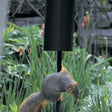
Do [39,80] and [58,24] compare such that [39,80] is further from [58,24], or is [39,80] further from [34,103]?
[58,24]

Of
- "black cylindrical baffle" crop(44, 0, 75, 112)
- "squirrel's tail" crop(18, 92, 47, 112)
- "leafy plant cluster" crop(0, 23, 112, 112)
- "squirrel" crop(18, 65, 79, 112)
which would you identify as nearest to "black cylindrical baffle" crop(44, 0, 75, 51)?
"black cylindrical baffle" crop(44, 0, 75, 112)

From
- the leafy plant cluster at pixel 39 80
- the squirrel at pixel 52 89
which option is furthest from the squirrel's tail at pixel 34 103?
the leafy plant cluster at pixel 39 80

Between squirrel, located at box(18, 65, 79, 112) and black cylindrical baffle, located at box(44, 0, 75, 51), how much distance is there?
0.60ft

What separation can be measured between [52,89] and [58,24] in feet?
1.28

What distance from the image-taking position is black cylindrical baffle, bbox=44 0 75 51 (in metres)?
1.30

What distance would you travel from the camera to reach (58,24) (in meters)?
1.31

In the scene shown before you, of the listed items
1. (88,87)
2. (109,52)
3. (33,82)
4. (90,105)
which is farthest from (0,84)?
(109,52)

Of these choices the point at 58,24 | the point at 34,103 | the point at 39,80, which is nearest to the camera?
the point at 58,24

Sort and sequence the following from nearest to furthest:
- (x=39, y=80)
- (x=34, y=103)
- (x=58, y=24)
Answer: (x=58, y=24) < (x=34, y=103) < (x=39, y=80)

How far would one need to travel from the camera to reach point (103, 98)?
148 cm

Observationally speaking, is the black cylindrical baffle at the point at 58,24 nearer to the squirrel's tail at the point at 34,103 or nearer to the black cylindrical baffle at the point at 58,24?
the black cylindrical baffle at the point at 58,24

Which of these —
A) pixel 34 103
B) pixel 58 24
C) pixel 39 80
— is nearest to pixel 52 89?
pixel 34 103

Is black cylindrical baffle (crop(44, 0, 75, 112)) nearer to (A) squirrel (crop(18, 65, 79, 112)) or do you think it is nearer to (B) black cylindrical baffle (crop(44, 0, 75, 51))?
(B) black cylindrical baffle (crop(44, 0, 75, 51))

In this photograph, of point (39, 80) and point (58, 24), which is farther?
point (39, 80)
